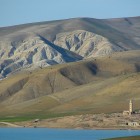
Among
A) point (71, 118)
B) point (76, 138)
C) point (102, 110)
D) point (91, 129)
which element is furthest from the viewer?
point (102, 110)

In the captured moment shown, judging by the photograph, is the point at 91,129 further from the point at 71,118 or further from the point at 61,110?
the point at 61,110

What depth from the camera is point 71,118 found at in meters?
166

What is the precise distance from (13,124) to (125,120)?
2872 cm

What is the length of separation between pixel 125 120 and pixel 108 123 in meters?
4.68

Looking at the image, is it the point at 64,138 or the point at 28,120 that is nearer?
the point at 64,138

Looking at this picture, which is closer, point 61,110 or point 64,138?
point 64,138

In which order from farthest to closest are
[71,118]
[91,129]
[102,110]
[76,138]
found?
[102,110]
[71,118]
[91,129]
[76,138]

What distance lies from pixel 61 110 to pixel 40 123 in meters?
30.4

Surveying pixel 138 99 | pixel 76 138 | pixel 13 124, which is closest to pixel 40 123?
pixel 13 124

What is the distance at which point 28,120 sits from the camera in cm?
17512

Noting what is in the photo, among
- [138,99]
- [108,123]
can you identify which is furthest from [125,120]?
[138,99]

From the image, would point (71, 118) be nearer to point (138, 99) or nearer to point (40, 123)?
point (40, 123)

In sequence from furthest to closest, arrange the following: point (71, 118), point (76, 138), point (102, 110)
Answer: point (102, 110) < point (71, 118) < point (76, 138)

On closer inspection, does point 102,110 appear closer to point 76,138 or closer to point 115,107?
point 115,107
